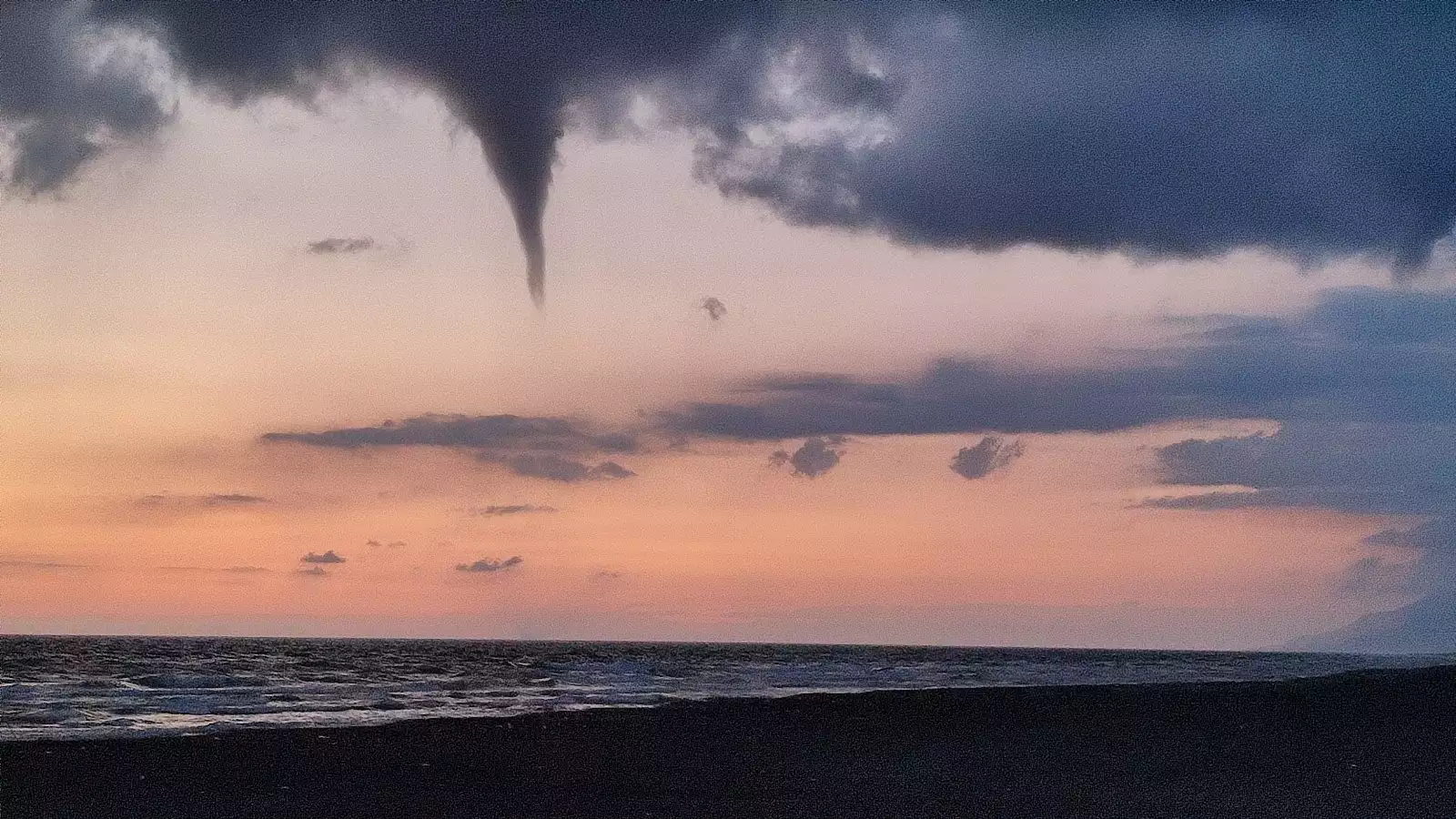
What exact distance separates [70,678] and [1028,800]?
4821 cm

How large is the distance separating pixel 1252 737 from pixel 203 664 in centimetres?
5978

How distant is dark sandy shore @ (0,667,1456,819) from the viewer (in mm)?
16844

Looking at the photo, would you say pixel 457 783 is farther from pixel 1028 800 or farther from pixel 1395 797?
A: pixel 1395 797

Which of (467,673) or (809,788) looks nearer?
(809,788)

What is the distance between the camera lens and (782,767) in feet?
69.7

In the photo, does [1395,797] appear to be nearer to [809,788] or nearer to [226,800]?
[809,788]

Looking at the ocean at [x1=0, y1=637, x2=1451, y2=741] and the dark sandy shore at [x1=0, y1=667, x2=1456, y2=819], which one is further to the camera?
the ocean at [x1=0, y1=637, x2=1451, y2=741]

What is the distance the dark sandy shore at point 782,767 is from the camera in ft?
55.3

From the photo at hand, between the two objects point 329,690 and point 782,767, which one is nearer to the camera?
point 782,767

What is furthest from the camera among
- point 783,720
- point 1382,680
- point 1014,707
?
point 1382,680

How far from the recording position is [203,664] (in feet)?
236

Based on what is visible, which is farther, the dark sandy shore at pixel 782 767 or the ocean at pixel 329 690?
the ocean at pixel 329 690

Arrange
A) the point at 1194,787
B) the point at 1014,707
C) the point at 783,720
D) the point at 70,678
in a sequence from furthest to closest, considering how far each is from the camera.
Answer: the point at 70,678, the point at 1014,707, the point at 783,720, the point at 1194,787

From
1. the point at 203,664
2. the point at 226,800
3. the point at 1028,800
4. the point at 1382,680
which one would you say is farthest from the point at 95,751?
the point at 203,664
